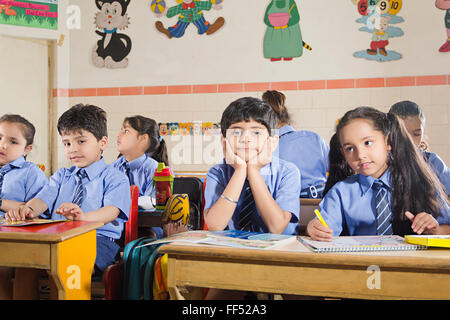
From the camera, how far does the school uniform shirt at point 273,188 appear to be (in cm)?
179

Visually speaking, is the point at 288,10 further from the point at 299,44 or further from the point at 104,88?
the point at 104,88

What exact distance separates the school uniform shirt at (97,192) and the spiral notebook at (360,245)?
103 centimetres

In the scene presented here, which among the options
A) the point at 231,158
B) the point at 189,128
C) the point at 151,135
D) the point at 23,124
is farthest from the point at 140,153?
the point at 231,158

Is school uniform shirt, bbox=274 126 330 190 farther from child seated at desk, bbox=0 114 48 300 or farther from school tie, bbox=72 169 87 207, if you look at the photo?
child seated at desk, bbox=0 114 48 300

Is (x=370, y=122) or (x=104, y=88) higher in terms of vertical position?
(x=104, y=88)

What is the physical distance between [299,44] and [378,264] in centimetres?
348

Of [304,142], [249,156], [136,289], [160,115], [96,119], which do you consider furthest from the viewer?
[160,115]

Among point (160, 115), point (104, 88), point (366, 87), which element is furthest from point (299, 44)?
point (104, 88)

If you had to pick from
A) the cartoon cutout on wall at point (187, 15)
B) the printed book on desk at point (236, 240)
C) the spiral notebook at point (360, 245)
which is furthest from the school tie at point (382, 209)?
the cartoon cutout on wall at point (187, 15)

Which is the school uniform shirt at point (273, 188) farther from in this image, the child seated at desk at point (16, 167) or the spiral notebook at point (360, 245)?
the child seated at desk at point (16, 167)

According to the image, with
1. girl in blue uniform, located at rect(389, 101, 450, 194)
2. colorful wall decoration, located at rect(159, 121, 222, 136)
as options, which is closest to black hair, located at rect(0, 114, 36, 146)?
colorful wall decoration, located at rect(159, 121, 222, 136)

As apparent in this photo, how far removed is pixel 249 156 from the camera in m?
1.78

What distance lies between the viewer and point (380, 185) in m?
1.65

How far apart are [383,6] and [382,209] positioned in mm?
3026
